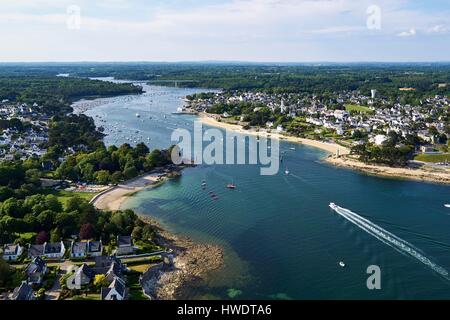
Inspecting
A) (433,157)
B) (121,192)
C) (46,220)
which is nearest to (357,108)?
(433,157)

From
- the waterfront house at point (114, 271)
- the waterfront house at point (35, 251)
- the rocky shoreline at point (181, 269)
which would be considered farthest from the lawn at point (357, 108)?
the waterfront house at point (35, 251)

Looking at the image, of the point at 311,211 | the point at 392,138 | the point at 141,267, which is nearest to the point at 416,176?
the point at 392,138

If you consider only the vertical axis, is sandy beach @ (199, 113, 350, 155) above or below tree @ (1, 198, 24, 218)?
above

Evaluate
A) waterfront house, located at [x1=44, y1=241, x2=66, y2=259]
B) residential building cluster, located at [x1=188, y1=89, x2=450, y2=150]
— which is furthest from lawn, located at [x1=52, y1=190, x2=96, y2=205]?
residential building cluster, located at [x1=188, y1=89, x2=450, y2=150]

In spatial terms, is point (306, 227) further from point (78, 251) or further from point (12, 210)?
point (12, 210)

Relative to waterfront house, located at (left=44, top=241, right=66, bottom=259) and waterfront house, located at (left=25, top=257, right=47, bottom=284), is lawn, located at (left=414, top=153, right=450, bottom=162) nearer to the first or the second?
waterfront house, located at (left=44, top=241, right=66, bottom=259)
